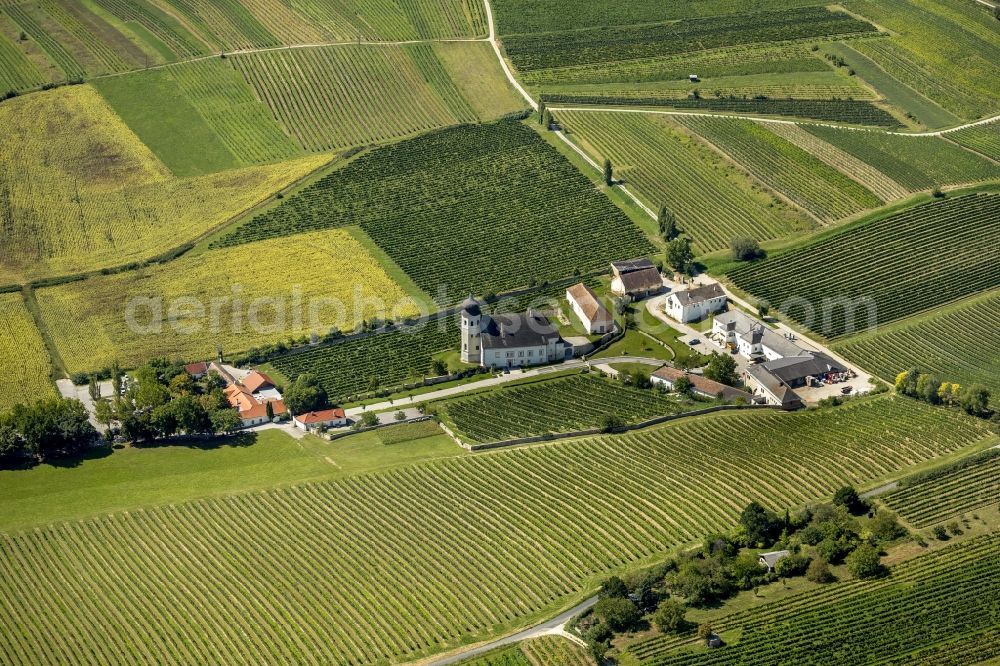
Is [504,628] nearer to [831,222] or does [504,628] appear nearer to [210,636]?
[210,636]

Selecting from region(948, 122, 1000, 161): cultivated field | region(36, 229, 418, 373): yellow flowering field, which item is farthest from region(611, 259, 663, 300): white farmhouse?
region(948, 122, 1000, 161): cultivated field

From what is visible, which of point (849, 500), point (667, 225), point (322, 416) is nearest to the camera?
point (849, 500)

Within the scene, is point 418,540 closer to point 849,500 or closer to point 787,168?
point 849,500

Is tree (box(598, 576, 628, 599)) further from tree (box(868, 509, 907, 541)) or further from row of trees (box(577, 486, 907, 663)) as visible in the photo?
tree (box(868, 509, 907, 541))

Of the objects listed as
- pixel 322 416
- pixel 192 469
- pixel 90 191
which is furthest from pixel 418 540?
pixel 90 191

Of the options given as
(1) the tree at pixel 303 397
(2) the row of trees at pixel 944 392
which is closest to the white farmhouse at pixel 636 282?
(2) the row of trees at pixel 944 392

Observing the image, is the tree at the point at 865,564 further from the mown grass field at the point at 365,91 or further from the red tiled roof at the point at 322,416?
the mown grass field at the point at 365,91
